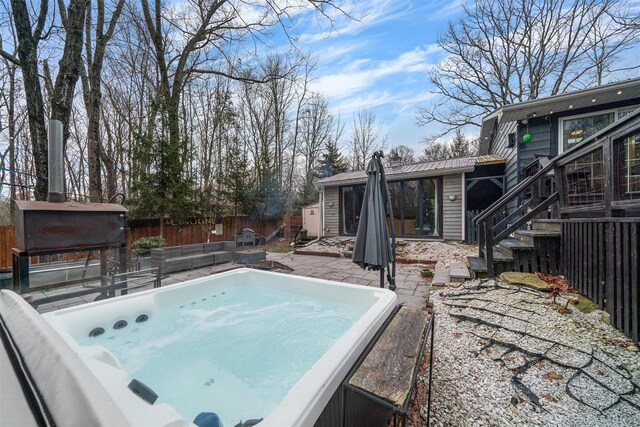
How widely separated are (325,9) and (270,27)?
2.48m

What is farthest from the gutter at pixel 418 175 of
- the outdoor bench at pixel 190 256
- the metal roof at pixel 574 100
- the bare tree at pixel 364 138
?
the bare tree at pixel 364 138

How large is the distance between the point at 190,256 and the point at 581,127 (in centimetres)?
1073

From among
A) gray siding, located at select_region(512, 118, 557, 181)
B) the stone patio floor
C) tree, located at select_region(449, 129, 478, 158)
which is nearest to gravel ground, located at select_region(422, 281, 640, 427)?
the stone patio floor

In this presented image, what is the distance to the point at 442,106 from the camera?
1372 cm

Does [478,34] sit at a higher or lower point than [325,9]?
higher

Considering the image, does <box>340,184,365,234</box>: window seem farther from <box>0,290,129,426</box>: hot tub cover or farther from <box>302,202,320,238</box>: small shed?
<box>0,290,129,426</box>: hot tub cover

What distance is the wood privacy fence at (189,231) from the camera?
7.21 m

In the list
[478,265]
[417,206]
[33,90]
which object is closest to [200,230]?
[33,90]

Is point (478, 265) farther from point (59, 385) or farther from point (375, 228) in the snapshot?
point (59, 385)

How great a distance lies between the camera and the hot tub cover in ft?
2.98

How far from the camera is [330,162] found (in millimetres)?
19266

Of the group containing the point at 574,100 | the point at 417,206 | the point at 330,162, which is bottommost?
the point at 417,206

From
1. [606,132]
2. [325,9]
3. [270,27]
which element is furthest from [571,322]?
[270,27]

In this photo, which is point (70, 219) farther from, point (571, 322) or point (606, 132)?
point (606, 132)
